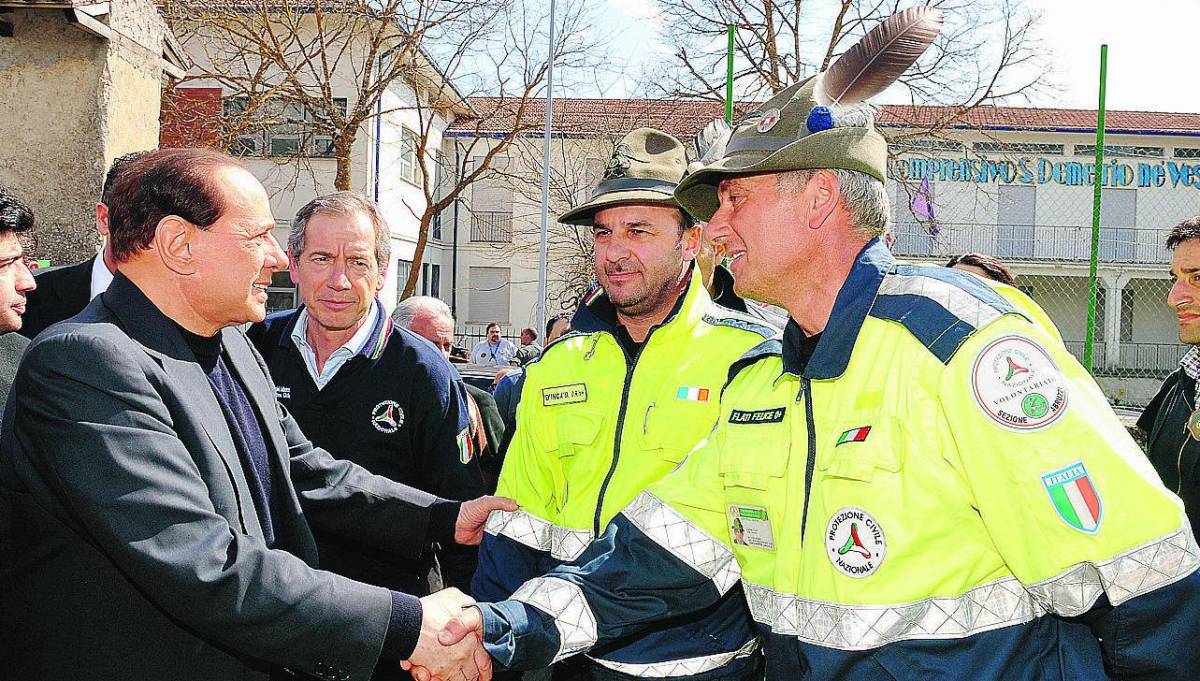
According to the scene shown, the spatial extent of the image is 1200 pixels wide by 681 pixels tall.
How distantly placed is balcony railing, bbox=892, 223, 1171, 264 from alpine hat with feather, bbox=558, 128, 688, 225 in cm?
2385

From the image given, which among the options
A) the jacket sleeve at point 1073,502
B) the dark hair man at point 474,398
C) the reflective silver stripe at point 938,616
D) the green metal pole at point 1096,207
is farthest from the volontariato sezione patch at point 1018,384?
the green metal pole at point 1096,207

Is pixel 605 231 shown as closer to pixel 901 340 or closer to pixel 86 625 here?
pixel 901 340

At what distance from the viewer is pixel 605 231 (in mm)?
3863

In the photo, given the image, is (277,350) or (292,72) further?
(292,72)

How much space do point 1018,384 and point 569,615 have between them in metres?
1.43

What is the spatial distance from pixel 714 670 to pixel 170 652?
5.11 ft

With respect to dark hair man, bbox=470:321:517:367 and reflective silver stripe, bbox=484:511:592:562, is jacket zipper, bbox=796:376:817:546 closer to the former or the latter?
reflective silver stripe, bbox=484:511:592:562

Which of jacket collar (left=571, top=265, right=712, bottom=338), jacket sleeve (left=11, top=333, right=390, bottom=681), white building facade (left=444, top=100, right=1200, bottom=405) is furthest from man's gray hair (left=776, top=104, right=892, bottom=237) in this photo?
white building facade (left=444, top=100, right=1200, bottom=405)

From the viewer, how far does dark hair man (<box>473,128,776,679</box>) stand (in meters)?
3.16

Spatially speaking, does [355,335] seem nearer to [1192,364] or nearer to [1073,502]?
[1073,502]

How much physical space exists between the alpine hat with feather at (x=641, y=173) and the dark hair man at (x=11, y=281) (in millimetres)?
2009

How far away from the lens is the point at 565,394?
3578 mm

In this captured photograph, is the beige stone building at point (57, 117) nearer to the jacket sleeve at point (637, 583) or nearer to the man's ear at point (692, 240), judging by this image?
the man's ear at point (692, 240)

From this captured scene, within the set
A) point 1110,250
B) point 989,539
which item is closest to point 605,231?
point 989,539
